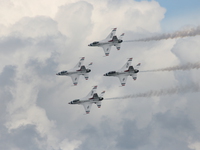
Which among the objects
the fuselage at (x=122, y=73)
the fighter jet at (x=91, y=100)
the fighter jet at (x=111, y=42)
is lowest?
the fighter jet at (x=91, y=100)

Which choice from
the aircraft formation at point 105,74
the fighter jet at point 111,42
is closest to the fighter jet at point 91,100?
the aircraft formation at point 105,74

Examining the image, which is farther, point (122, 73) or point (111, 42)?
point (111, 42)

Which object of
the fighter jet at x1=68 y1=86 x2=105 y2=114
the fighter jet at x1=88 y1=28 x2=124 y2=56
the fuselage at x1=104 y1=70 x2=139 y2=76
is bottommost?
the fighter jet at x1=68 y1=86 x2=105 y2=114

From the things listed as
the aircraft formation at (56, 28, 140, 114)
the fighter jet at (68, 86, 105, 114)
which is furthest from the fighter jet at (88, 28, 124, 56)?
the fighter jet at (68, 86, 105, 114)

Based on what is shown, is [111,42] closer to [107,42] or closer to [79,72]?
[107,42]

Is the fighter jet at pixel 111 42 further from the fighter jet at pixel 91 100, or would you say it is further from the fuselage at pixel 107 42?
the fighter jet at pixel 91 100

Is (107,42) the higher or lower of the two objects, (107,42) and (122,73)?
the higher

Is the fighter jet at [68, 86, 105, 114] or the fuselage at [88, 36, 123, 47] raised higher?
the fuselage at [88, 36, 123, 47]

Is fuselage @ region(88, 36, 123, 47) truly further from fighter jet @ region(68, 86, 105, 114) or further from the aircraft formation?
fighter jet @ region(68, 86, 105, 114)

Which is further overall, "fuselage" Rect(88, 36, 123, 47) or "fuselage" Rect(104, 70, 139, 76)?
"fuselage" Rect(88, 36, 123, 47)

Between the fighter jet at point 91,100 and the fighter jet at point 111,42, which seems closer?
the fighter jet at point 91,100

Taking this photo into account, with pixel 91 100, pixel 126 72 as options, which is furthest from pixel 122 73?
pixel 91 100

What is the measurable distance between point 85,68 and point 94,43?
8.16m

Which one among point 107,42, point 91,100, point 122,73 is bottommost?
point 91,100
